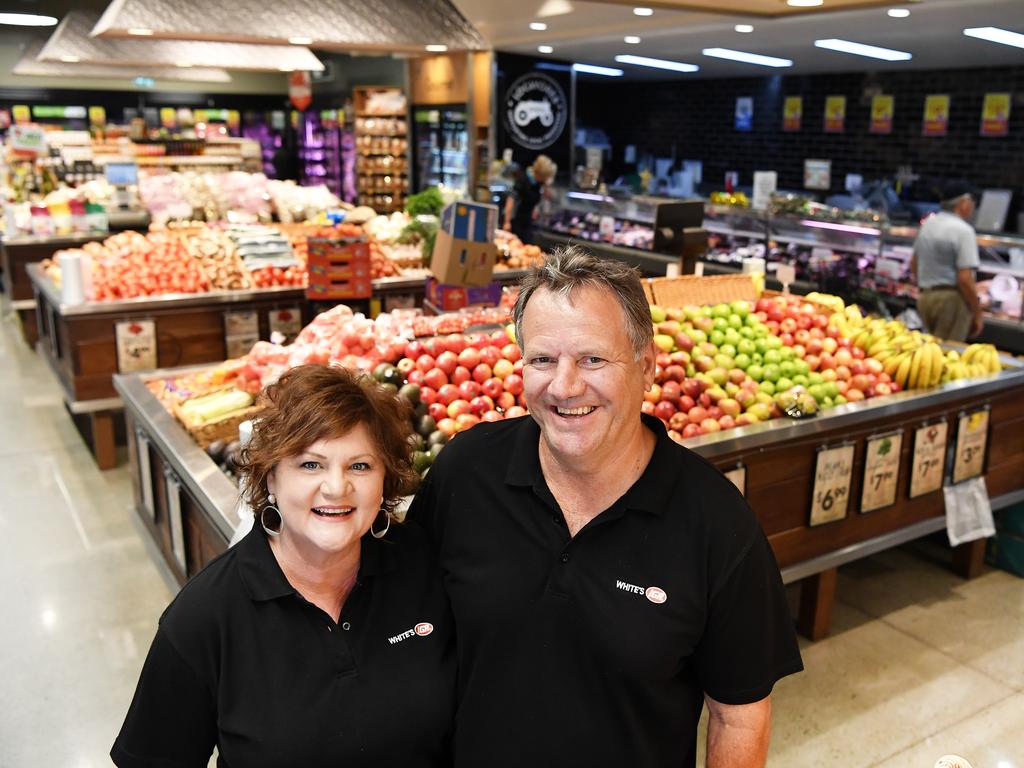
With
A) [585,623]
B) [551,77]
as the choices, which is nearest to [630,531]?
[585,623]

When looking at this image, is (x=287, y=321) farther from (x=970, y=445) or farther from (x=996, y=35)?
(x=996, y=35)

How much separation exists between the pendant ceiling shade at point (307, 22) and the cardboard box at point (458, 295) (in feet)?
5.67

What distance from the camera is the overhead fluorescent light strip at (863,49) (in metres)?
9.18

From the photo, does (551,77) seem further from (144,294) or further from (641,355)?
(641,355)

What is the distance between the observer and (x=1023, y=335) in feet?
20.3

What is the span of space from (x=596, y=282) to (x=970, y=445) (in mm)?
3312

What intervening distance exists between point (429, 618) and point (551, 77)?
39.5 feet

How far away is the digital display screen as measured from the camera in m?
9.34

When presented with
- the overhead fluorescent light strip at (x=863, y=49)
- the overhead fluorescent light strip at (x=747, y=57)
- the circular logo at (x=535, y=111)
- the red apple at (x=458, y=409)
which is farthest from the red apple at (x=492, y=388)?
the circular logo at (x=535, y=111)

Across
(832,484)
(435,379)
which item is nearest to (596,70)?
(832,484)

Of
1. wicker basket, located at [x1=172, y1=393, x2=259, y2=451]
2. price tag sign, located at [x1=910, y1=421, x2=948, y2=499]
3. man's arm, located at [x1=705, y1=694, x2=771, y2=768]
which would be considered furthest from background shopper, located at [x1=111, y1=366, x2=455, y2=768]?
price tag sign, located at [x1=910, y1=421, x2=948, y2=499]

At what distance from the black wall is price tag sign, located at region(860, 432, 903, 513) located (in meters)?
7.76

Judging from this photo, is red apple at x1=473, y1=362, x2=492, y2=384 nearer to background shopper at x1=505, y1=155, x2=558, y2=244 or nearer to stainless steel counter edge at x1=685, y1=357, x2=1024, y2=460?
stainless steel counter edge at x1=685, y1=357, x2=1024, y2=460

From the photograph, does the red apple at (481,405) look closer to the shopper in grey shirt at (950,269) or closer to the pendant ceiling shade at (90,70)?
the shopper in grey shirt at (950,269)
